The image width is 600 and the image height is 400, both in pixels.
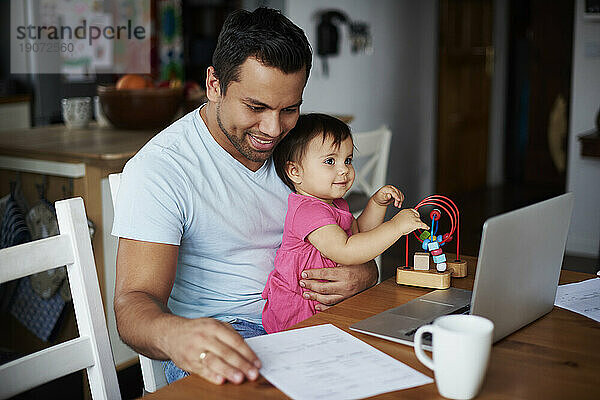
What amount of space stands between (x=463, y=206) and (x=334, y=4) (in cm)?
205

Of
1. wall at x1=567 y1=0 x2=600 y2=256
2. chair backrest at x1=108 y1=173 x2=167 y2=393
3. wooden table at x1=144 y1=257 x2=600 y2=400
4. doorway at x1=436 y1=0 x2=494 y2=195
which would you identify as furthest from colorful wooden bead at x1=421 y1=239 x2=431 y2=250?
doorway at x1=436 y1=0 x2=494 y2=195

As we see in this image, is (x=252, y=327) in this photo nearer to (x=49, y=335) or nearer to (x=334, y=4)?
(x=49, y=335)

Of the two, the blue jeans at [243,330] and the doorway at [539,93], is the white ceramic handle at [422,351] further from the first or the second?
the doorway at [539,93]

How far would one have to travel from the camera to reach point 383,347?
1.11 metres

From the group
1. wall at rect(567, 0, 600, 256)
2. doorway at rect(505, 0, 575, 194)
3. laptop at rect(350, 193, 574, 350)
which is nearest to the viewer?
laptop at rect(350, 193, 574, 350)

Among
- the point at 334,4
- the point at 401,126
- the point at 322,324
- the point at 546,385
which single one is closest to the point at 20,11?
the point at 334,4

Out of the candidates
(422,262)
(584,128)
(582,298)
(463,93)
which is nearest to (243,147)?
(422,262)

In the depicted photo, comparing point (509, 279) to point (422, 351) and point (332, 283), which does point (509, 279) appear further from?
point (332, 283)

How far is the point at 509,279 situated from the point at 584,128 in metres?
3.85

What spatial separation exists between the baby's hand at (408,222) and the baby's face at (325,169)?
0.25 metres

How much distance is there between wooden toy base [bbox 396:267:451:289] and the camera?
142cm

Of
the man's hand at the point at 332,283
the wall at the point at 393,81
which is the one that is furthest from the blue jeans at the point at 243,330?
the wall at the point at 393,81

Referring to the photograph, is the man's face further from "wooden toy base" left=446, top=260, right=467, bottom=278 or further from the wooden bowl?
the wooden bowl

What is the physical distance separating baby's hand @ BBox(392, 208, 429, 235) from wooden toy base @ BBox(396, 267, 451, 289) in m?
0.09
